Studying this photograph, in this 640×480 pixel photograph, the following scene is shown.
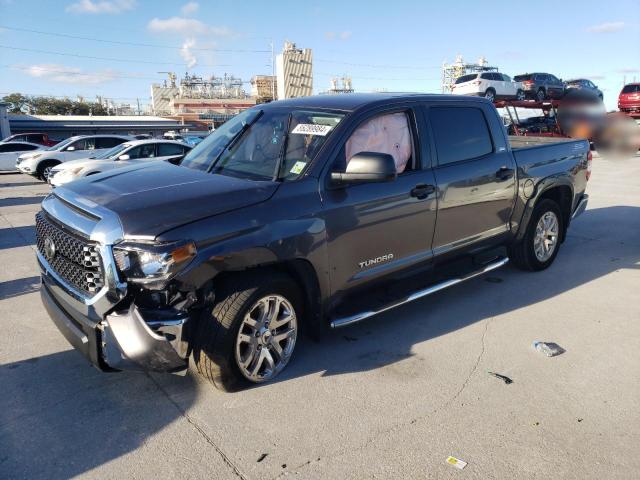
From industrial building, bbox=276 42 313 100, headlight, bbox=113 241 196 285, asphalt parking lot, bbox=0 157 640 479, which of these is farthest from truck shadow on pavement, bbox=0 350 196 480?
industrial building, bbox=276 42 313 100

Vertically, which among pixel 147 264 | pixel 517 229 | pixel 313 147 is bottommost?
pixel 517 229

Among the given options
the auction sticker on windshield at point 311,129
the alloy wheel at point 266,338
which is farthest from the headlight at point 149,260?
the auction sticker on windshield at point 311,129

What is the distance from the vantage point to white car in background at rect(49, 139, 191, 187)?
1223 cm

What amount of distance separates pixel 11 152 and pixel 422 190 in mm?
22204

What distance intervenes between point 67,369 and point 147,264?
142cm

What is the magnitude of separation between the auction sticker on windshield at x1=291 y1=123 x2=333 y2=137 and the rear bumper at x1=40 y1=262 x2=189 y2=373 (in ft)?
5.48

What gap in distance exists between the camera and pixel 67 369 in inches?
138

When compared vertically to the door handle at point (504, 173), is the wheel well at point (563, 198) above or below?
below

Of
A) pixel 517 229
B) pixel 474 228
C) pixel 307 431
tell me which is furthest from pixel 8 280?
pixel 517 229

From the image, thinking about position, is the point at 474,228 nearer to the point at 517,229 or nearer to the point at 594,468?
the point at 517,229

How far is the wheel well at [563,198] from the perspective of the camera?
571cm

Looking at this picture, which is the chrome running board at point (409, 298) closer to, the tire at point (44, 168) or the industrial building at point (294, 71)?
the tire at point (44, 168)

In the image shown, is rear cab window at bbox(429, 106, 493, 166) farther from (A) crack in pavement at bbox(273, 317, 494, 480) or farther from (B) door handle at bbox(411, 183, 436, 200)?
(A) crack in pavement at bbox(273, 317, 494, 480)

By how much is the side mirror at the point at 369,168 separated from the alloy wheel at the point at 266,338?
0.97 meters
